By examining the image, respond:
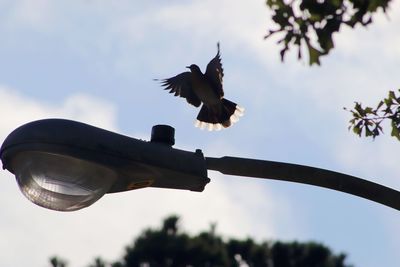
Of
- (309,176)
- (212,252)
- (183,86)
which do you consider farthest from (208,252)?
(309,176)

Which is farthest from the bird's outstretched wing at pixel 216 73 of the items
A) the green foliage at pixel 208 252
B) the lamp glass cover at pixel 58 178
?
the green foliage at pixel 208 252

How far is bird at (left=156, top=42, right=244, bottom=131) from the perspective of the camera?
12.3 m

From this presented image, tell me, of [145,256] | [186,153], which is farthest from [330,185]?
[145,256]

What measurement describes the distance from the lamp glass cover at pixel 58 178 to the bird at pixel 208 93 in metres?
5.93

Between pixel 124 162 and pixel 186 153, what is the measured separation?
14.9 inches

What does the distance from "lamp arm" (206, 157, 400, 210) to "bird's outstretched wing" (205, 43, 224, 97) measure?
6.25 meters

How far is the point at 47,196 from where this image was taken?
5.84 metres

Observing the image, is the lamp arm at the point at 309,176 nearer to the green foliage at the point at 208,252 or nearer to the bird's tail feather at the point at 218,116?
the bird's tail feather at the point at 218,116

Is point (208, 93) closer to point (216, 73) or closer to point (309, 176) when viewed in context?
point (216, 73)

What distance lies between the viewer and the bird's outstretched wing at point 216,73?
40.7ft

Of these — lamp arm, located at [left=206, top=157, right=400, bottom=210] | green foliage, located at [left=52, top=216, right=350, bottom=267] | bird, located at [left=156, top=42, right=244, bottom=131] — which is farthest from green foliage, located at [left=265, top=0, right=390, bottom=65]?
green foliage, located at [left=52, top=216, right=350, bottom=267]

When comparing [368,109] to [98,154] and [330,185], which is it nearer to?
[330,185]

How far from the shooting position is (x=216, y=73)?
12.6 metres

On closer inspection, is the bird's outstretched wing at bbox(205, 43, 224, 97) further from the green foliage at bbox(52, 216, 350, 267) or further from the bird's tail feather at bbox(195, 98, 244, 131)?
the green foliage at bbox(52, 216, 350, 267)
